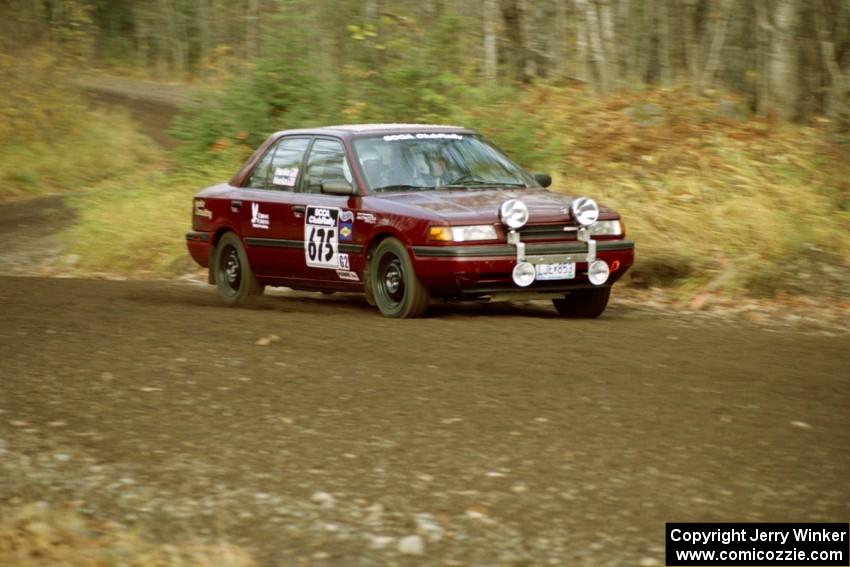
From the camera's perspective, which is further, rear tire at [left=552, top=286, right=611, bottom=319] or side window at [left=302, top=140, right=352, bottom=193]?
side window at [left=302, top=140, right=352, bottom=193]

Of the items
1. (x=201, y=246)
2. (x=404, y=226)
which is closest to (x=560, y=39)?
(x=201, y=246)

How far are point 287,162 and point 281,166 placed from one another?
8cm

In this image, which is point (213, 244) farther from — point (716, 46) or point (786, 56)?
point (716, 46)

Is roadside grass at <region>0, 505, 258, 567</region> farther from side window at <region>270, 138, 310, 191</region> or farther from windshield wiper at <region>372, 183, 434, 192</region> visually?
side window at <region>270, 138, 310, 191</region>

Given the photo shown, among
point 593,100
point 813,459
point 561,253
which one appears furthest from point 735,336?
point 593,100

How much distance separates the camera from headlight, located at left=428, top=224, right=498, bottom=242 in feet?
31.8

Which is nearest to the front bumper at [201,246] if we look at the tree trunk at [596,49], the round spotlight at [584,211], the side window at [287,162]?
the side window at [287,162]

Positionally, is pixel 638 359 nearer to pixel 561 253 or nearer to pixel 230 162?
pixel 561 253

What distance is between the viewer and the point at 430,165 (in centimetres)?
1088

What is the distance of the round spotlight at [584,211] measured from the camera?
10031 millimetres

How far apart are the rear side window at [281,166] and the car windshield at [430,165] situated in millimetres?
750

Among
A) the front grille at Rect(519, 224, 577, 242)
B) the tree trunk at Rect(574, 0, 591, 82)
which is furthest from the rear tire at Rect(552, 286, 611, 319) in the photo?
the tree trunk at Rect(574, 0, 591, 82)

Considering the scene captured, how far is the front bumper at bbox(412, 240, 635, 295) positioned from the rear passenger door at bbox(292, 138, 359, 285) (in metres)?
0.97

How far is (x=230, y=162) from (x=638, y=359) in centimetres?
1095
